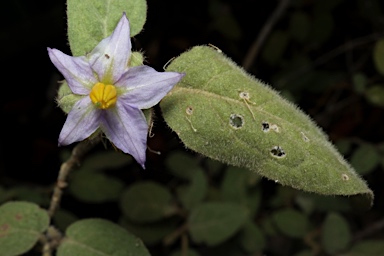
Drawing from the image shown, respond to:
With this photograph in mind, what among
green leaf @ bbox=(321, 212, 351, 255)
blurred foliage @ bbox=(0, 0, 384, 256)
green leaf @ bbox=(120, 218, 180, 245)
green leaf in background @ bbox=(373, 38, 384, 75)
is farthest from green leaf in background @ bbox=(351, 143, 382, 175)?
green leaf @ bbox=(120, 218, 180, 245)

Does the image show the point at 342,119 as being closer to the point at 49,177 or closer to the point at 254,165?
the point at 49,177

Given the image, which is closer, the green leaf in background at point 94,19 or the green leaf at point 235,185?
the green leaf in background at point 94,19

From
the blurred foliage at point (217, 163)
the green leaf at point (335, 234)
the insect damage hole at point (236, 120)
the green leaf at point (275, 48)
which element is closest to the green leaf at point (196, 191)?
the blurred foliage at point (217, 163)

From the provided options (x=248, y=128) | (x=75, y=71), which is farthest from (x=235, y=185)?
A: (x=75, y=71)

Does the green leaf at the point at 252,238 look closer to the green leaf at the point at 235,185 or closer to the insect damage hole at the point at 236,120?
the green leaf at the point at 235,185

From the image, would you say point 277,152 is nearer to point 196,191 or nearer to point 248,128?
point 248,128

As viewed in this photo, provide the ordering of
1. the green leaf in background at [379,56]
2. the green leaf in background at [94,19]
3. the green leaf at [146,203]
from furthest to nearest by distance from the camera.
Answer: the green leaf in background at [379,56], the green leaf at [146,203], the green leaf in background at [94,19]

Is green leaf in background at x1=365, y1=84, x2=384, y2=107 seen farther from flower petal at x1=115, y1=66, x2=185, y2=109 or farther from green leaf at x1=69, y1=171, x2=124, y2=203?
flower petal at x1=115, y1=66, x2=185, y2=109

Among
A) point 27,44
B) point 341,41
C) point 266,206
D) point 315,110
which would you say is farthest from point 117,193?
point 341,41
